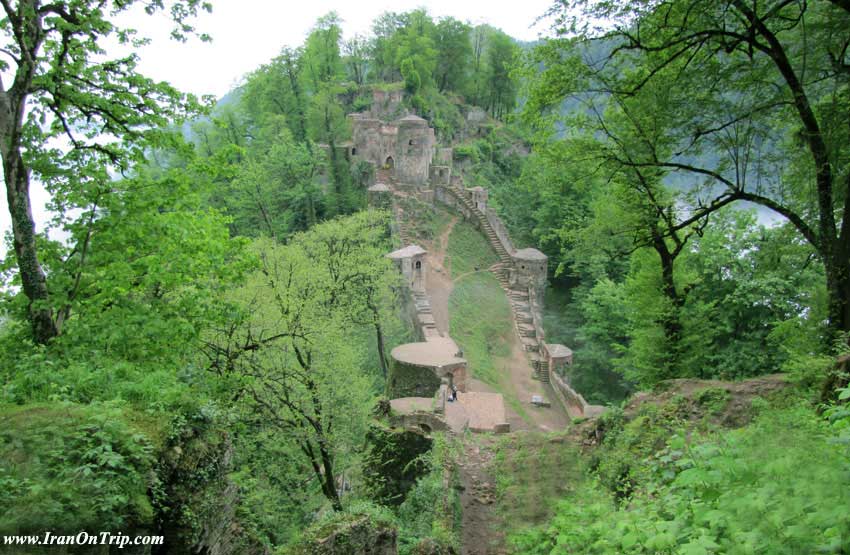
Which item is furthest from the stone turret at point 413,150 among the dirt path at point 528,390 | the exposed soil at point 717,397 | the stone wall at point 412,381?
the exposed soil at point 717,397

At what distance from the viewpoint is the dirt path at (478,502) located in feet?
29.3

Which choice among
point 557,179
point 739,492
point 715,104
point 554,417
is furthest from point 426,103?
point 739,492

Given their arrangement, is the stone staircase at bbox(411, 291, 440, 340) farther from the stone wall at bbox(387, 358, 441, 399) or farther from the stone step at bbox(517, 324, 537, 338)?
the stone step at bbox(517, 324, 537, 338)

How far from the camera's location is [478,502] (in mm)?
10578

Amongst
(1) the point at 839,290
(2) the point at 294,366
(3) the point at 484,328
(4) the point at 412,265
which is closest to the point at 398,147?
(4) the point at 412,265

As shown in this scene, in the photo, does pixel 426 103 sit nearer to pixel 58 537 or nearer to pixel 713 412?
pixel 713 412

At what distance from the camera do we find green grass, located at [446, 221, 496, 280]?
31531 mm

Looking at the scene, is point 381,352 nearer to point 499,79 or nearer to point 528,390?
point 528,390

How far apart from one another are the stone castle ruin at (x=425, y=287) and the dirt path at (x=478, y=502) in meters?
1.86

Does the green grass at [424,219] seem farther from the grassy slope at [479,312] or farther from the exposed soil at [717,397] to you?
the exposed soil at [717,397]

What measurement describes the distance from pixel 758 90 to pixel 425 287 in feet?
64.9

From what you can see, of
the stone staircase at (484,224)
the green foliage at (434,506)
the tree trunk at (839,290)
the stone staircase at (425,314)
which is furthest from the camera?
the stone staircase at (484,224)

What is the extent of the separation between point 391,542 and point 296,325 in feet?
20.9

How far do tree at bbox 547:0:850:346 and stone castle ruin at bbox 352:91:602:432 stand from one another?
8.84 metres
